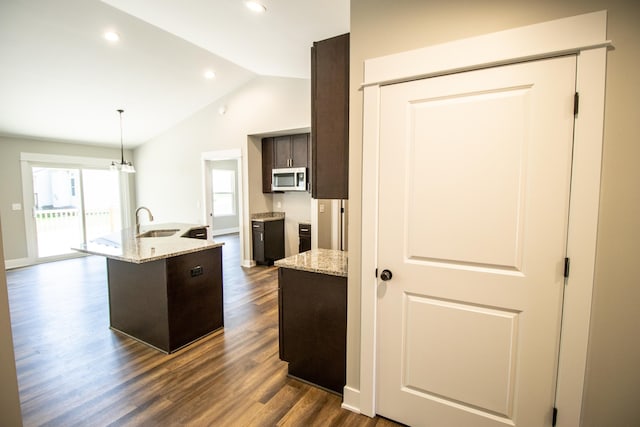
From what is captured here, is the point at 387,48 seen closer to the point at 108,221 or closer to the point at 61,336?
the point at 61,336

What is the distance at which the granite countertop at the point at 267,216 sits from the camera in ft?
17.8

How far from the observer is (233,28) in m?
2.97

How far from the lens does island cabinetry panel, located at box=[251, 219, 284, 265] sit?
210 inches

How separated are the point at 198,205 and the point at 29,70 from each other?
3179 millimetres

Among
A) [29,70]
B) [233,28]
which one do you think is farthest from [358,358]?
[29,70]

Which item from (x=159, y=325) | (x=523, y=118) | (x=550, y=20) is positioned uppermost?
(x=550, y=20)

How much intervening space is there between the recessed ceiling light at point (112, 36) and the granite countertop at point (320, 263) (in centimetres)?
354

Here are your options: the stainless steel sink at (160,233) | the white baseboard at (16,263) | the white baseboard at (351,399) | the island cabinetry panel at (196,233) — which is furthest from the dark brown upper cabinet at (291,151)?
the white baseboard at (16,263)

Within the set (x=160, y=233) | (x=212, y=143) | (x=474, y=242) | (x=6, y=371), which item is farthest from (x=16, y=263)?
(x=474, y=242)

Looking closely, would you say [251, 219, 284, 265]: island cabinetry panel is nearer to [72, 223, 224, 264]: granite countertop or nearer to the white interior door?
[72, 223, 224, 264]: granite countertop

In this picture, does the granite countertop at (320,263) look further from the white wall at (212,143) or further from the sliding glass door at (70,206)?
the sliding glass door at (70,206)

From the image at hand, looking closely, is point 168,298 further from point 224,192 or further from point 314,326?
point 224,192

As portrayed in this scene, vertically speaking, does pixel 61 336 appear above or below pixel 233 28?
below

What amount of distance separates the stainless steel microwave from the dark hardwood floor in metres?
2.21
